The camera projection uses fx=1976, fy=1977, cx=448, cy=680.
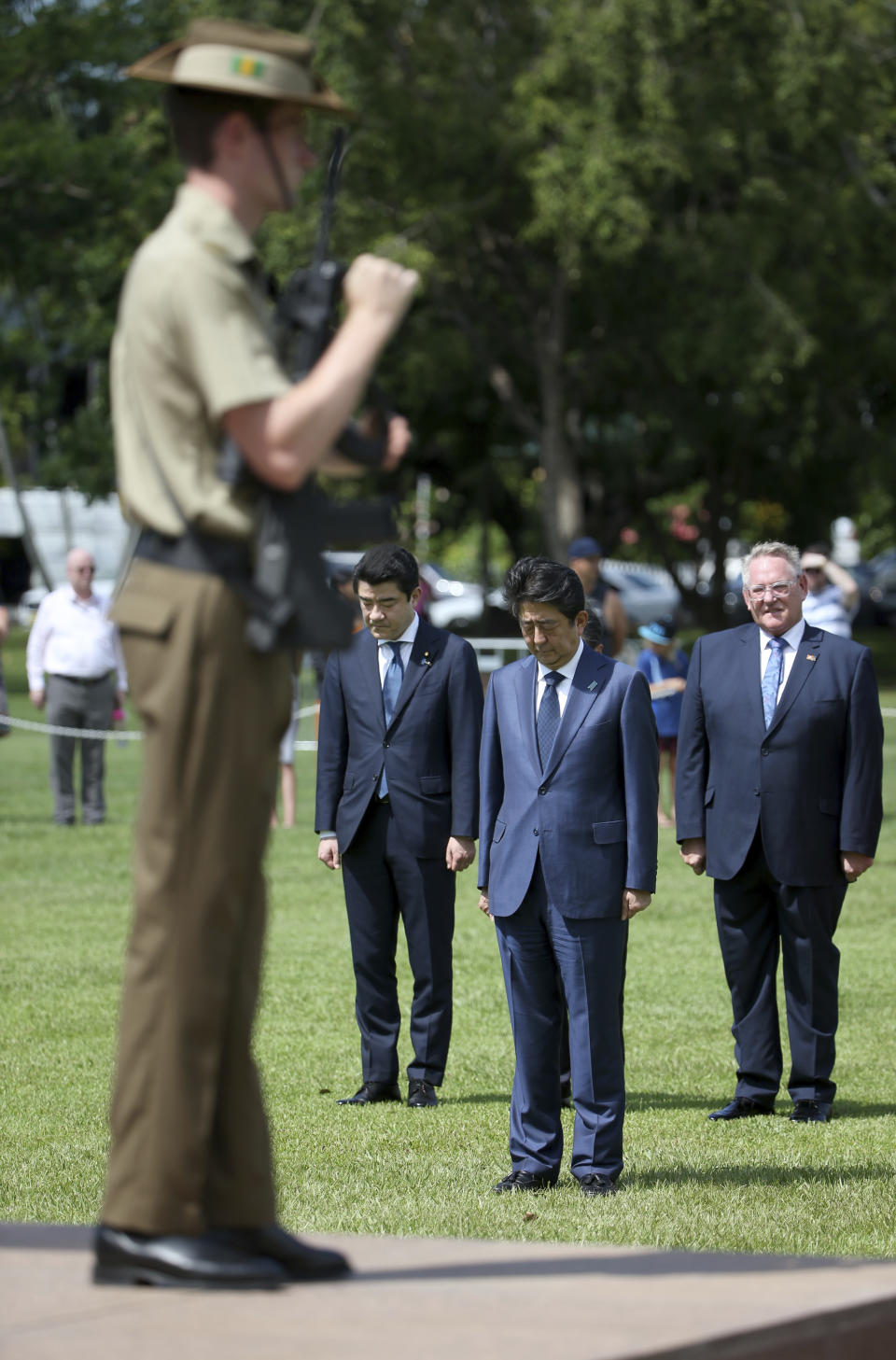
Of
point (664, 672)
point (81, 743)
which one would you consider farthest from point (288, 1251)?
point (81, 743)

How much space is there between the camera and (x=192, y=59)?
3.55 meters

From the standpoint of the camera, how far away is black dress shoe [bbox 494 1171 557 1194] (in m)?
6.72

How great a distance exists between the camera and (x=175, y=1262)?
11.9 feet

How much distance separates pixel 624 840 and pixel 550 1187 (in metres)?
1.21

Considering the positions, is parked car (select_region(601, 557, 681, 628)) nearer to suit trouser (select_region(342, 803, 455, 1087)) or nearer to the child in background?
the child in background

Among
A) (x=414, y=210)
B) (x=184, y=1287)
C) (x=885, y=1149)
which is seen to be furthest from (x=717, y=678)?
(x=414, y=210)

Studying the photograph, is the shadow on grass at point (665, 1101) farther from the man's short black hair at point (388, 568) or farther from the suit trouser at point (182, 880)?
the suit trouser at point (182, 880)

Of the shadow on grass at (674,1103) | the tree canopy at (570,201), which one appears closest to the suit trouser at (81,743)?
the shadow on grass at (674,1103)

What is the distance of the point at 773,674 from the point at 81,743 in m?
10.3

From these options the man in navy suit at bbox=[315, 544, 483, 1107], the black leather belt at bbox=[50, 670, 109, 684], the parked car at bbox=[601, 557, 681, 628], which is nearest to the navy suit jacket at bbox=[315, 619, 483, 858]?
the man in navy suit at bbox=[315, 544, 483, 1107]

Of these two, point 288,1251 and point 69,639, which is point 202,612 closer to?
point 288,1251

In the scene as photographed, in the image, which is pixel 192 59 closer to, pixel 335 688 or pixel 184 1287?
pixel 184 1287

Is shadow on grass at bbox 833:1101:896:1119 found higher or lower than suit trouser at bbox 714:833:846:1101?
lower

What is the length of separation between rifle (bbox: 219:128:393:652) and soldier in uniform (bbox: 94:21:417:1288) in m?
0.05
